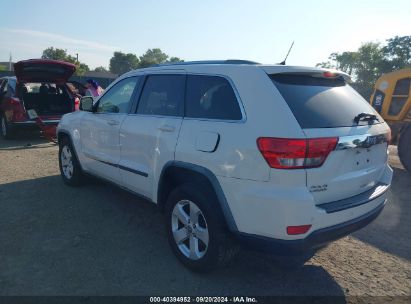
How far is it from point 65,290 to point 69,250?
742 mm

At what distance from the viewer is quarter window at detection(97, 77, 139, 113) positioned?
4.27 m

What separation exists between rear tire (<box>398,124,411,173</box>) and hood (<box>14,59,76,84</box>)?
26.6ft

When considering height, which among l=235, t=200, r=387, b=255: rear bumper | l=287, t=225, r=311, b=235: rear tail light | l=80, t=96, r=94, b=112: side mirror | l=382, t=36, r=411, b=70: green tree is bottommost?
l=235, t=200, r=387, b=255: rear bumper

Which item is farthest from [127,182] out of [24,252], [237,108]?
[237,108]

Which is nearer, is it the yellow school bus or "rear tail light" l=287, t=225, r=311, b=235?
"rear tail light" l=287, t=225, r=311, b=235

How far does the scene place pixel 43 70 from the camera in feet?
29.7

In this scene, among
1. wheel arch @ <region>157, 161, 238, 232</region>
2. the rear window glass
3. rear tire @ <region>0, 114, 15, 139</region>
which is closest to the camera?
the rear window glass

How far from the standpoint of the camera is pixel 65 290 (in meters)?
2.97

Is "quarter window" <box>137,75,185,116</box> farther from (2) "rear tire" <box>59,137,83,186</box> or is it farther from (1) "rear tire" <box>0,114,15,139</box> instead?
(1) "rear tire" <box>0,114,15,139</box>


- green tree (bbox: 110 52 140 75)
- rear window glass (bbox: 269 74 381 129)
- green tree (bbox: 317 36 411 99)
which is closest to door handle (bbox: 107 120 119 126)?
rear window glass (bbox: 269 74 381 129)

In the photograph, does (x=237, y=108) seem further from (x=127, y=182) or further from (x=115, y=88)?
(x=115, y=88)

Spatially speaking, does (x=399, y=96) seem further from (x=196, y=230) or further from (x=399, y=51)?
(x=399, y=51)

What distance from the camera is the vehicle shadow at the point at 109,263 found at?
3039 millimetres

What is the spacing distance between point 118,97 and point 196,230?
2172 millimetres
